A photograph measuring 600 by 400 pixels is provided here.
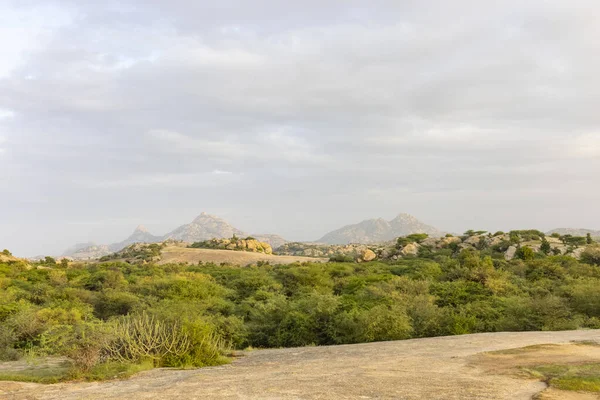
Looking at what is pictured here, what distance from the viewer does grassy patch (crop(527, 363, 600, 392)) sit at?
29.3 feet

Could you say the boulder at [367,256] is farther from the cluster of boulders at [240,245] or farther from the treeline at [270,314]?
the cluster of boulders at [240,245]

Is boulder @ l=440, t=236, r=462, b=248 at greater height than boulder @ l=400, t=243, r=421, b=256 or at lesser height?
greater

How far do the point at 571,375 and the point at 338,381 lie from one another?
16.5 feet

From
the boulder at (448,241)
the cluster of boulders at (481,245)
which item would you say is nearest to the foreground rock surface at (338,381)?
the cluster of boulders at (481,245)

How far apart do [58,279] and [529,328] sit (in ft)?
134

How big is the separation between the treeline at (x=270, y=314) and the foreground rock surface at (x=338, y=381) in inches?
82.3

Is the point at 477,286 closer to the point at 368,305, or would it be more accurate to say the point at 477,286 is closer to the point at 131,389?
the point at 368,305

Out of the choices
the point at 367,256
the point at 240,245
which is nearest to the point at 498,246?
the point at 367,256

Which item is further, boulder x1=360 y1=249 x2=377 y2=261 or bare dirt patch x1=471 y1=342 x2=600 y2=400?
boulder x1=360 y1=249 x2=377 y2=261

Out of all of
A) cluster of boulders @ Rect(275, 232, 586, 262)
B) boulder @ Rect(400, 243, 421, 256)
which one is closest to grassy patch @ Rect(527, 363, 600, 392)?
cluster of boulders @ Rect(275, 232, 586, 262)

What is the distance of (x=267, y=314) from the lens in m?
24.5

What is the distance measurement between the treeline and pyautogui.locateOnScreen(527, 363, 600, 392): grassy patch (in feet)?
31.3

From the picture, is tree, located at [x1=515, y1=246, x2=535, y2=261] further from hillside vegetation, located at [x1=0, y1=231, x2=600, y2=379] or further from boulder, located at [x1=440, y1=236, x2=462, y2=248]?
boulder, located at [x1=440, y1=236, x2=462, y2=248]

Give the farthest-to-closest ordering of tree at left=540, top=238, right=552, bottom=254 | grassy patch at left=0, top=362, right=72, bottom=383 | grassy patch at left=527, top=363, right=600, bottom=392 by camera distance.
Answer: tree at left=540, top=238, right=552, bottom=254 → grassy patch at left=0, top=362, right=72, bottom=383 → grassy patch at left=527, top=363, right=600, bottom=392
